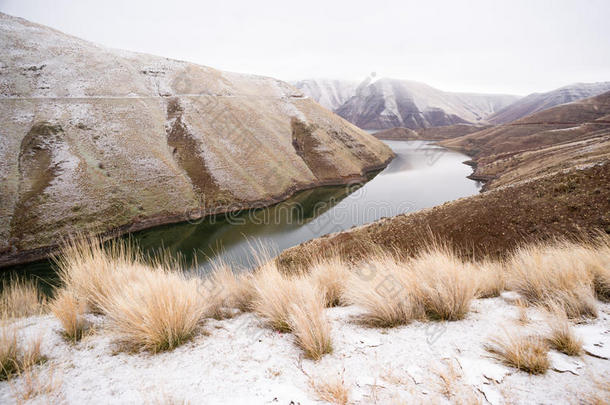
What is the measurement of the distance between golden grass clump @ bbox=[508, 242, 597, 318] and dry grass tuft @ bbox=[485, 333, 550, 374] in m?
0.76

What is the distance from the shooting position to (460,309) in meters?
2.46

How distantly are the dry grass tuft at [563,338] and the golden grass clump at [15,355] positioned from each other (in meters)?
3.96

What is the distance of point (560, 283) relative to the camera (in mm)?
2736

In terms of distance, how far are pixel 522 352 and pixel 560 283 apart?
172 centimetres

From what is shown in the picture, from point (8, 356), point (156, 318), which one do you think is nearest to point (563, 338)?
point (156, 318)

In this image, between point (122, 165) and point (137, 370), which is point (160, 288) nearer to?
point (137, 370)

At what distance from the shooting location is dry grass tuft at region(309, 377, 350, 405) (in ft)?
5.02

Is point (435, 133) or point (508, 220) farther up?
point (435, 133)

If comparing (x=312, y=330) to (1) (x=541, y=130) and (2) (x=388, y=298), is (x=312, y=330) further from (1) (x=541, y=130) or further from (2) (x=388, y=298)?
(1) (x=541, y=130)

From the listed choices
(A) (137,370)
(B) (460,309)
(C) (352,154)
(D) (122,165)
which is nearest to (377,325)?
(B) (460,309)

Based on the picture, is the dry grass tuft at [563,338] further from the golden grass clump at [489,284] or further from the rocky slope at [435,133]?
the rocky slope at [435,133]

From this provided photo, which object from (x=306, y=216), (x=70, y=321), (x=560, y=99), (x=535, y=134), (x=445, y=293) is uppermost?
(x=560, y=99)

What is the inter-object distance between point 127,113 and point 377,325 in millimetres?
40962

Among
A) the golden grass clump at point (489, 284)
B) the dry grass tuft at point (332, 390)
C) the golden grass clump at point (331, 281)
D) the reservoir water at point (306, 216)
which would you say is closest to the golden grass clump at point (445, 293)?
the golden grass clump at point (489, 284)
